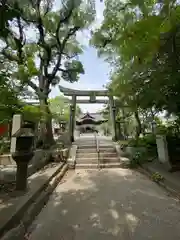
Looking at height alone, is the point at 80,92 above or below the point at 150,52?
above

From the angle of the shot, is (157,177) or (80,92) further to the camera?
→ (80,92)

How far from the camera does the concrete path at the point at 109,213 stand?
8.63 ft

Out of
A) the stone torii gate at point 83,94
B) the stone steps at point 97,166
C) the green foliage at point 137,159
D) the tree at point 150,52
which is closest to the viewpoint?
the tree at point 150,52

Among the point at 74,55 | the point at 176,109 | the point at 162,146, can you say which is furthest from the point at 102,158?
the point at 74,55

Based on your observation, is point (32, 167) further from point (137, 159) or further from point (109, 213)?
point (137, 159)

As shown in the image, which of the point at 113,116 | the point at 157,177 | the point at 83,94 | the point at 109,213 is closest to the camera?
the point at 109,213

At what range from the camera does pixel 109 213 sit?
130 inches

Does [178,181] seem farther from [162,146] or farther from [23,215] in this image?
[23,215]

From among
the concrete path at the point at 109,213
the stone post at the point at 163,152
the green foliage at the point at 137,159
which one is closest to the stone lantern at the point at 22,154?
the concrete path at the point at 109,213

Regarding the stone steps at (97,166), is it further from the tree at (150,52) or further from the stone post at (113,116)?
the stone post at (113,116)

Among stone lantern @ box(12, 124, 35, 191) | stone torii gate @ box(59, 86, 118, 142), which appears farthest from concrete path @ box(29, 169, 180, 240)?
stone torii gate @ box(59, 86, 118, 142)

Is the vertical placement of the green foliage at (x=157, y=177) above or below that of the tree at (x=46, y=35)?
below

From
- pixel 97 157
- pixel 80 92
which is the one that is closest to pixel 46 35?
pixel 80 92

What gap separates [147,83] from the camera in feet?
18.4
